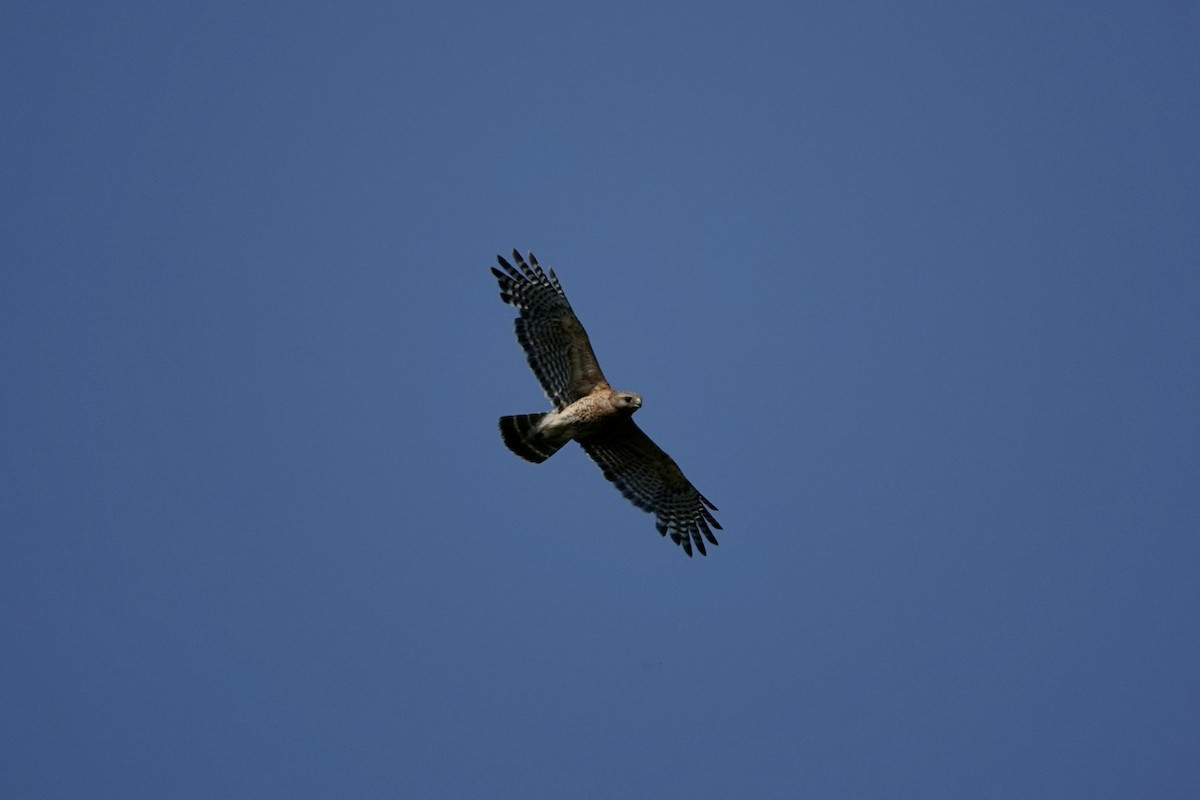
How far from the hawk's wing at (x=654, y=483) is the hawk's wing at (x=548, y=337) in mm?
659

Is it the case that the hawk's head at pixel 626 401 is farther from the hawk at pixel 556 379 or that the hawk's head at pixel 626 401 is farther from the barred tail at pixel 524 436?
the barred tail at pixel 524 436

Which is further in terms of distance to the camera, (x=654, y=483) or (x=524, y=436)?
(x=654, y=483)

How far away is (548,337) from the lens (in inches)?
623

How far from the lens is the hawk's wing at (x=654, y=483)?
16.3 meters

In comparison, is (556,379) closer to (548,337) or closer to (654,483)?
(548,337)

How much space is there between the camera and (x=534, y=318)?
1586 centimetres

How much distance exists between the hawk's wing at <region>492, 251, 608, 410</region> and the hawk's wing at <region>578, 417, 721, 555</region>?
0.66 meters

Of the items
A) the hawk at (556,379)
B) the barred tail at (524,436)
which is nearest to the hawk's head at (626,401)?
the hawk at (556,379)

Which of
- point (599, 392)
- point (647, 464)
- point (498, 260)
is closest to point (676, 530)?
point (647, 464)

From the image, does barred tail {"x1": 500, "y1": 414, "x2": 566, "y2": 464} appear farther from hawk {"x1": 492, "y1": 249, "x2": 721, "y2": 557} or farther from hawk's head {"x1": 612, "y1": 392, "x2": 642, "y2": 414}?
hawk's head {"x1": 612, "y1": 392, "x2": 642, "y2": 414}

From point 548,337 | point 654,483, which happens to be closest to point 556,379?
point 548,337

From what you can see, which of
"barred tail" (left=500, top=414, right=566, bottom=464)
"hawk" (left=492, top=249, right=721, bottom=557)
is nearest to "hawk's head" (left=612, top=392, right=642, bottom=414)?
"hawk" (left=492, top=249, right=721, bottom=557)

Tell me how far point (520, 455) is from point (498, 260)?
221 cm

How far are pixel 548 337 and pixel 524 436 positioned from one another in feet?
3.76
